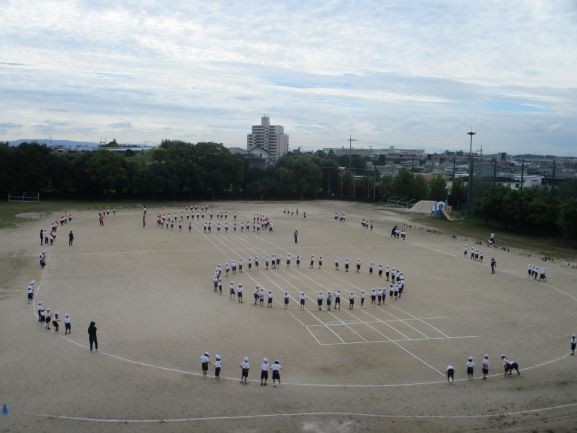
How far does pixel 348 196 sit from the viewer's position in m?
85.9

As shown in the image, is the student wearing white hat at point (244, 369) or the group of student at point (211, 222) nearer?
the student wearing white hat at point (244, 369)

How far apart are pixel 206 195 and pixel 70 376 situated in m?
63.1

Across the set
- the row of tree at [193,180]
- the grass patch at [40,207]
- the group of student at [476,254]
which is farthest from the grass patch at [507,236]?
the grass patch at [40,207]

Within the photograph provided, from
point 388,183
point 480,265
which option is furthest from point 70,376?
point 388,183

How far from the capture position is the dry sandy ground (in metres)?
14.3

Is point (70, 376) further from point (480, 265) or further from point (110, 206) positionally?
point (110, 206)

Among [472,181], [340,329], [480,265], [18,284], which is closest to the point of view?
[340,329]

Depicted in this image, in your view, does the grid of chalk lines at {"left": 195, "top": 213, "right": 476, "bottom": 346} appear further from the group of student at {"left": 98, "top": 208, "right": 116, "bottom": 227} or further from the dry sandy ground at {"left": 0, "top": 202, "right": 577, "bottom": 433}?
the group of student at {"left": 98, "top": 208, "right": 116, "bottom": 227}

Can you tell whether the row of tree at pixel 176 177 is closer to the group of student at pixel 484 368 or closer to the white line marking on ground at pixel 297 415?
the group of student at pixel 484 368

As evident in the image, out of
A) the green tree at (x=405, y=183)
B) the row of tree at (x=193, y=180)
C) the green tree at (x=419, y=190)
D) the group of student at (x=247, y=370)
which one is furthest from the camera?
the green tree at (x=405, y=183)

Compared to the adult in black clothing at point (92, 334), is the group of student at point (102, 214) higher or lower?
higher

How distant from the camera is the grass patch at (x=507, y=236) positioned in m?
42.9

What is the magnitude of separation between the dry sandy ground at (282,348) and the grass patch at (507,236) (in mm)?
7729

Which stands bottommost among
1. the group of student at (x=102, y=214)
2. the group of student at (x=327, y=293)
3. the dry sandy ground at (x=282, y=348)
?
the dry sandy ground at (x=282, y=348)
